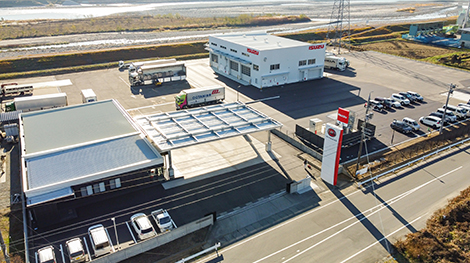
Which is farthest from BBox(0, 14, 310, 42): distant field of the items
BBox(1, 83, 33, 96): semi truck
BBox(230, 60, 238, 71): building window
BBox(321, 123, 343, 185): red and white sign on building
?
BBox(321, 123, 343, 185): red and white sign on building

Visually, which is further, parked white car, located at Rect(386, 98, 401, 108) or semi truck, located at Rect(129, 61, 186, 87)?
semi truck, located at Rect(129, 61, 186, 87)

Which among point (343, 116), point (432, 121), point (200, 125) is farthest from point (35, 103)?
point (432, 121)

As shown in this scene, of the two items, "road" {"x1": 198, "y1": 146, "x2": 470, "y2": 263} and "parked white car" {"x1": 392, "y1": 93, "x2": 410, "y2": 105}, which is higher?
"parked white car" {"x1": 392, "y1": 93, "x2": 410, "y2": 105}

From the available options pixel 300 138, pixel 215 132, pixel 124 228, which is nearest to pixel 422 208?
pixel 300 138

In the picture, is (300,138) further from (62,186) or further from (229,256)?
(62,186)

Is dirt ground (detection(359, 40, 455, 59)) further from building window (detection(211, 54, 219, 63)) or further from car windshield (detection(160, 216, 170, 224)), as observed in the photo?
car windshield (detection(160, 216, 170, 224))

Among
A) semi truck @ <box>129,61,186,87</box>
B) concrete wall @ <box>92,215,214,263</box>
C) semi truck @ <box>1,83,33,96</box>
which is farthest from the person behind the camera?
semi truck @ <box>129,61,186,87</box>
